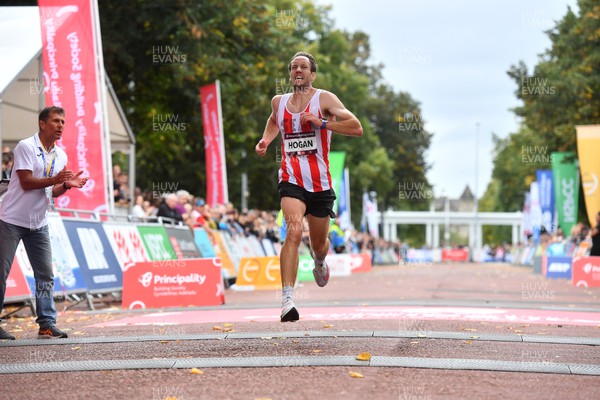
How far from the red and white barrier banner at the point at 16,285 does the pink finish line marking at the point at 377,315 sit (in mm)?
1354

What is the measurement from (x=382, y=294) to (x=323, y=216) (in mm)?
9959

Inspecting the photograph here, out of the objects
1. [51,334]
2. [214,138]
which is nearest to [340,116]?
[51,334]

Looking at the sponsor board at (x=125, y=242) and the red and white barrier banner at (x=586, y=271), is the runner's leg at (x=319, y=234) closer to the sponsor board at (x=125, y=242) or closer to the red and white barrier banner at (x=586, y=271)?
the sponsor board at (x=125, y=242)

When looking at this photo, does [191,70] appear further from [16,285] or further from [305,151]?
[305,151]

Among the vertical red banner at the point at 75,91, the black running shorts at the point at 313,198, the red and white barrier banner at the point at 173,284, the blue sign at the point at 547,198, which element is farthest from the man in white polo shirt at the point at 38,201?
the blue sign at the point at 547,198

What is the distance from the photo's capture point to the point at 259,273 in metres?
21.9

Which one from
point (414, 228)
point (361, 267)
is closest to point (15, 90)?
point (361, 267)

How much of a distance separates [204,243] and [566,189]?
20.5 m

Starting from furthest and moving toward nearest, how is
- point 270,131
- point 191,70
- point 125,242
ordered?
point 191,70, point 125,242, point 270,131

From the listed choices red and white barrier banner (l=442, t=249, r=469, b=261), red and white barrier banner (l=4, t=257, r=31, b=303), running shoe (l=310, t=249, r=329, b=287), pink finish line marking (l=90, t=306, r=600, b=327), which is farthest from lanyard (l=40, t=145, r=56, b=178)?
red and white barrier banner (l=442, t=249, r=469, b=261)

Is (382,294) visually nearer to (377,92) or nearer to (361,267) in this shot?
(361,267)

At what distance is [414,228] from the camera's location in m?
134

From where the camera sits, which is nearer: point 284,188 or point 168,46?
point 284,188

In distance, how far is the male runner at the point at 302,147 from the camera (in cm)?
909
